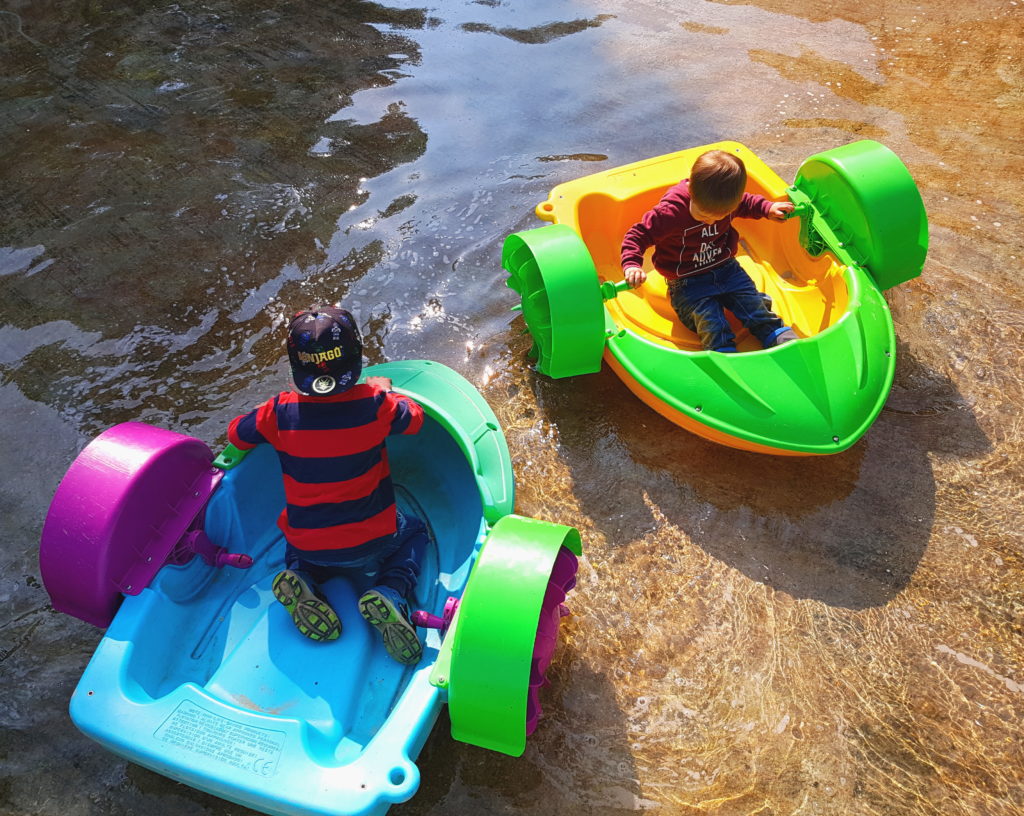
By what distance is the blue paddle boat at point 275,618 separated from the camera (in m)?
1.59

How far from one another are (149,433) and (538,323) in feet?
3.67

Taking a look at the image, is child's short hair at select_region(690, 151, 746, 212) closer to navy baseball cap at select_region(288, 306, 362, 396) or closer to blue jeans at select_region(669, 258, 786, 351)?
blue jeans at select_region(669, 258, 786, 351)

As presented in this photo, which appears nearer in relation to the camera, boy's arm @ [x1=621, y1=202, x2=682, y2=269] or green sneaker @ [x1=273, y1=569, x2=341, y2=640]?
green sneaker @ [x1=273, y1=569, x2=341, y2=640]

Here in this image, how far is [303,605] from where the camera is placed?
1.93 meters

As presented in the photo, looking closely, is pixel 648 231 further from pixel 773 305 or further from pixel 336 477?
pixel 336 477

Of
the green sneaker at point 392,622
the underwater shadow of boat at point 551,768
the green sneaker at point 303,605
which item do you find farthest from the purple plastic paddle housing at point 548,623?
the green sneaker at point 303,605

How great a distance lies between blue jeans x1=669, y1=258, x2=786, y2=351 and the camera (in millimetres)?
2529

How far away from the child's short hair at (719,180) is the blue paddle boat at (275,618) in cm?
88

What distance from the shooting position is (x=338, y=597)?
209cm

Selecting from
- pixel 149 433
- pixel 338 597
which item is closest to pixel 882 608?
pixel 338 597

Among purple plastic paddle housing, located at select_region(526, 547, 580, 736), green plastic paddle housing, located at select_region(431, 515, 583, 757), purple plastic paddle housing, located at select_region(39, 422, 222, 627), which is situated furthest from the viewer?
purple plastic paddle housing, located at select_region(39, 422, 222, 627)

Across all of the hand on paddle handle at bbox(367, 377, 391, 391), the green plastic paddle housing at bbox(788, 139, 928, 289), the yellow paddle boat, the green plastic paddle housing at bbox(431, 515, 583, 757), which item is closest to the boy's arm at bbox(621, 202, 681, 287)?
the yellow paddle boat

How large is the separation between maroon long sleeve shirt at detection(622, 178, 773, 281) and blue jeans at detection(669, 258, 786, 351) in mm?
37

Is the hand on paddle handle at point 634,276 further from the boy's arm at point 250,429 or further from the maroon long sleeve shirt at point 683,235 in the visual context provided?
the boy's arm at point 250,429
